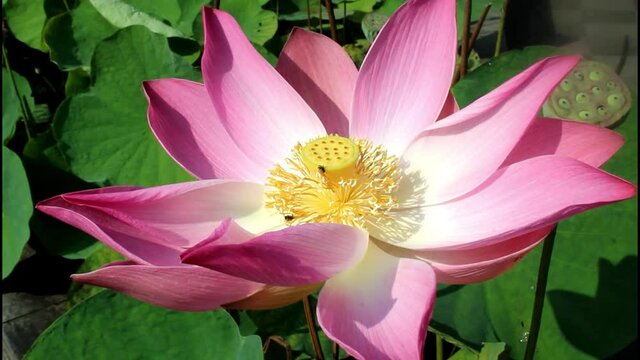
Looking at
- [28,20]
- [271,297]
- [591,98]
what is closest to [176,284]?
[271,297]

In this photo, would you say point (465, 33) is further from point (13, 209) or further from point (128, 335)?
point (13, 209)

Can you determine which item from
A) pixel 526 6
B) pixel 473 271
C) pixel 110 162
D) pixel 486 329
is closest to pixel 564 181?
pixel 473 271

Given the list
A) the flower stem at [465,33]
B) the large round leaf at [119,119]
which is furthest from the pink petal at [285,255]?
the large round leaf at [119,119]

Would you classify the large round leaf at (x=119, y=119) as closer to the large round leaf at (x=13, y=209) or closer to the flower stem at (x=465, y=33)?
the large round leaf at (x=13, y=209)

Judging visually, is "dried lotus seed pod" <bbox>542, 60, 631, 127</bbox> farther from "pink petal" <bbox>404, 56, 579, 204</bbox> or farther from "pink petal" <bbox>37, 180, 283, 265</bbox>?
"pink petal" <bbox>37, 180, 283, 265</bbox>

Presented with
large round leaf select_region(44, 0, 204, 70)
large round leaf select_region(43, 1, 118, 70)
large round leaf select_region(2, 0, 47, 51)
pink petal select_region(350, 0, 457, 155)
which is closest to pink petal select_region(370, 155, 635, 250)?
pink petal select_region(350, 0, 457, 155)
